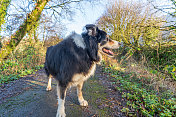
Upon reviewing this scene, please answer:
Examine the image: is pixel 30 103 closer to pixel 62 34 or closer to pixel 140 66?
pixel 140 66

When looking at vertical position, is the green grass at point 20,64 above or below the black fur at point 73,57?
below

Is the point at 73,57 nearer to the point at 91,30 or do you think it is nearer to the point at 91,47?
the point at 91,47

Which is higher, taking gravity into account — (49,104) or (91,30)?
(91,30)

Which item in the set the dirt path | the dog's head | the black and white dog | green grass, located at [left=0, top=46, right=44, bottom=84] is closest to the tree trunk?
green grass, located at [left=0, top=46, right=44, bottom=84]

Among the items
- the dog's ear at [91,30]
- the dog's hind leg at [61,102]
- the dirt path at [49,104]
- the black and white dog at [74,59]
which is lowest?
the dirt path at [49,104]

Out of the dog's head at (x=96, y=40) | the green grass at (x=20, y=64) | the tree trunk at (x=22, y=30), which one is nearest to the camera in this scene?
the dog's head at (x=96, y=40)

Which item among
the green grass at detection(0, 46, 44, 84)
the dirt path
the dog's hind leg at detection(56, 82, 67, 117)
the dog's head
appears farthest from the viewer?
the green grass at detection(0, 46, 44, 84)

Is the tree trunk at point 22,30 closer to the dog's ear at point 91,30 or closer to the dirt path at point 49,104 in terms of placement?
the dirt path at point 49,104

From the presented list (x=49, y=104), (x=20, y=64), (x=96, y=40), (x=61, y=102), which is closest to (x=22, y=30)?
(x=20, y=64)

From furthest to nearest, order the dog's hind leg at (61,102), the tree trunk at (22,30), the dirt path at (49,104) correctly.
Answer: the tree trunk at (22,30) < the dirt path at (49,104) < the dog's hind leg at (61,102)

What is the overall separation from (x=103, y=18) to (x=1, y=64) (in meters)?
11.3

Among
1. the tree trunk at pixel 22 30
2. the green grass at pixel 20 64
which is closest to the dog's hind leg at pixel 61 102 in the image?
the green grass at pixel 20 64

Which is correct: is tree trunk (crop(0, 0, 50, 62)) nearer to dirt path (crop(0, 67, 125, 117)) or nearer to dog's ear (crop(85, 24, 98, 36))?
dirt path (crop(0, 67, 125, 117))

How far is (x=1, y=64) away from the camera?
5637 mm
